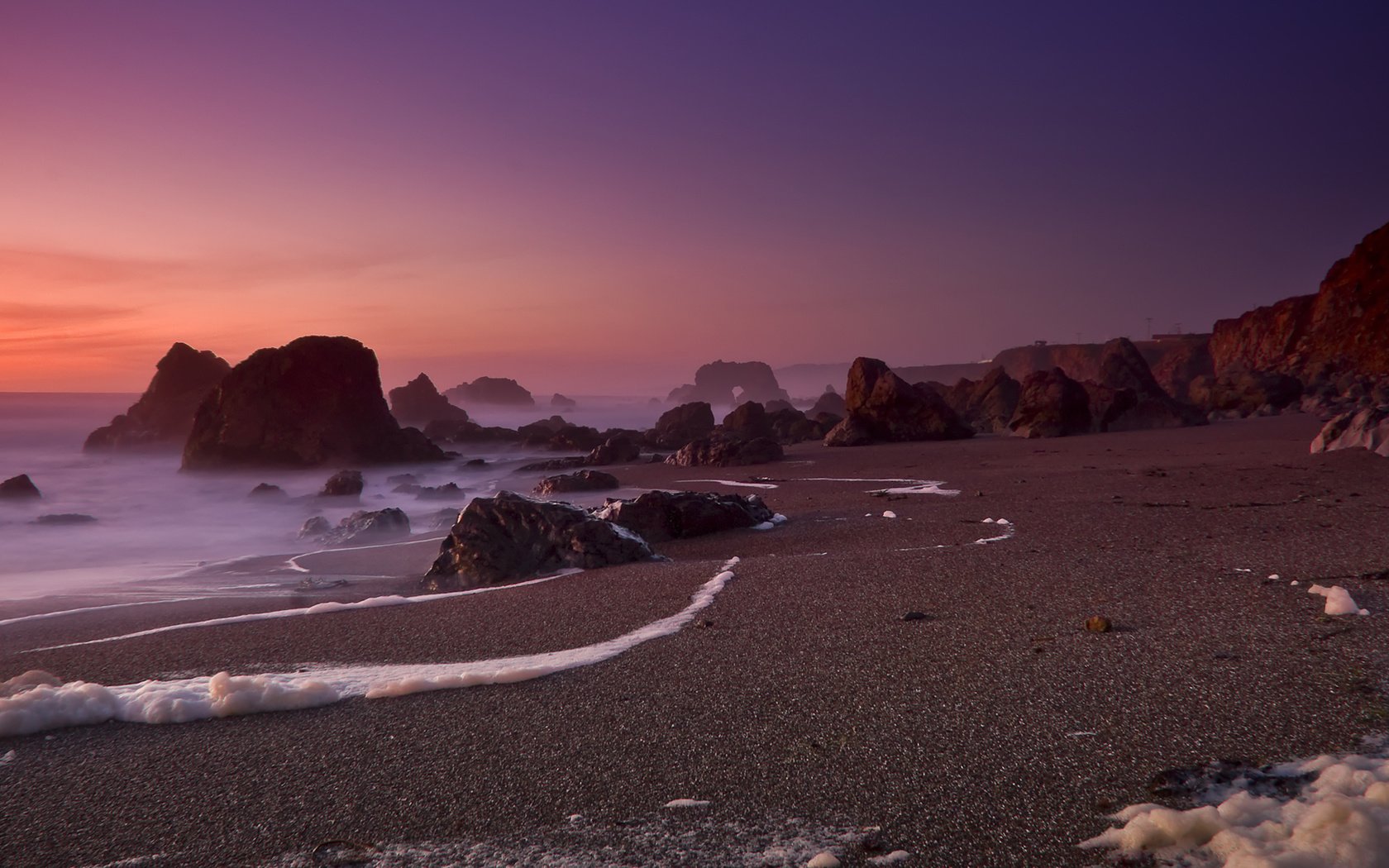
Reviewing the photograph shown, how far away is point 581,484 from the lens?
13.9m

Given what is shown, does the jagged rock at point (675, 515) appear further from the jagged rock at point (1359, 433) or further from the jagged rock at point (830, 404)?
the jagged rock at point (830, 404)

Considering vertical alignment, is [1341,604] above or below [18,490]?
below

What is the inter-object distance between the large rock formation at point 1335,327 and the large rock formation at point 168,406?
4029 cm

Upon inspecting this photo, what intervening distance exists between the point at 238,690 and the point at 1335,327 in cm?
3920

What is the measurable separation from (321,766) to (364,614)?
244 centimetres

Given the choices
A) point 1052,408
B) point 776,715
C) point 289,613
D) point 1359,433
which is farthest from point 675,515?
point 1052,408

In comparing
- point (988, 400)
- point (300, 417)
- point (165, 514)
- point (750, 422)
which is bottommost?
point (165, 514)

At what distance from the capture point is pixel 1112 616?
3.46 meters

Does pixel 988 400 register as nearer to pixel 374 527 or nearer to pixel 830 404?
pixel 830 404

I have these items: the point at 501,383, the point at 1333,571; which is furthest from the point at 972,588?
the point at 501,383

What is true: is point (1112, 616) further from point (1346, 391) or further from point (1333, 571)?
point (1346, 391)

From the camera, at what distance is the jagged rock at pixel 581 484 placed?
545 inches

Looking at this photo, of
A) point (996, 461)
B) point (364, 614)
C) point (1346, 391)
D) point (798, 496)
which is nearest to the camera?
point (364, 614)

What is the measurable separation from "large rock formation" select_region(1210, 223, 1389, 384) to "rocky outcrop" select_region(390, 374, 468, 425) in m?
41.6
